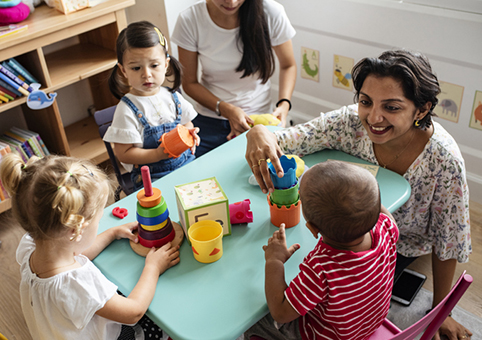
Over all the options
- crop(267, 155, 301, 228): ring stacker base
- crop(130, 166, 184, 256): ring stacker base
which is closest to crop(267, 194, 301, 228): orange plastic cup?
crop(267, 155, 301, 228): ring stacker base

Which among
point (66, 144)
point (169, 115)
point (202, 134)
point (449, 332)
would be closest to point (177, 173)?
point (169, 115)

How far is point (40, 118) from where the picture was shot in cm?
269

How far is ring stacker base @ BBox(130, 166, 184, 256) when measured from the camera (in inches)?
47.2

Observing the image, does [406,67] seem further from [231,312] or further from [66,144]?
[66,144]

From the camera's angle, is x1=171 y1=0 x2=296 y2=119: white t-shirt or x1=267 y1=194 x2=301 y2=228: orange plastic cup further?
x1=171 y1=0 x2=296 y2=119: white t-shirt

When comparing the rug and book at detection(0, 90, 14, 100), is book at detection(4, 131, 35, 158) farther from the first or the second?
the rug

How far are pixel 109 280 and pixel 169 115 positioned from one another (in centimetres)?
90

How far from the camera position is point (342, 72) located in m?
2.88

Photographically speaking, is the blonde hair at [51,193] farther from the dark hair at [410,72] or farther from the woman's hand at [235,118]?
the woman's hand at [235,118]

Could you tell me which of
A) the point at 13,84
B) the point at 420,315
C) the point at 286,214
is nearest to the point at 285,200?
the point at 286,214

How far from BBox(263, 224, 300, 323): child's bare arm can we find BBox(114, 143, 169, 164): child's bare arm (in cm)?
75

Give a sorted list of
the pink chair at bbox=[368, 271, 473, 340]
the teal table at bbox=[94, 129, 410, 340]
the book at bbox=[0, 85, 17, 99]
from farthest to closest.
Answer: the book at bbox=[0, 85, 17, 99] < the teal table at bbox=[94, 129, 410, 340] < the pink chair at bbox=[368, 271, 473, 340]

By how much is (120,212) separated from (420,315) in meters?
1.35

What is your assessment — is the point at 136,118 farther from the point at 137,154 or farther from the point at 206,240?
the point at 206,240
